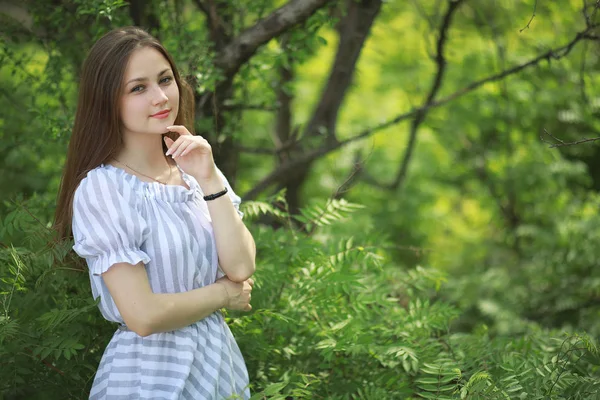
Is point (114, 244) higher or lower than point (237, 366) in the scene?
higher

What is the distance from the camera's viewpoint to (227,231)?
2508mm

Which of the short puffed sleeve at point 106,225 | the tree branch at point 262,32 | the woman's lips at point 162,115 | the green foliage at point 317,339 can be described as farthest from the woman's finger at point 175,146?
the tree branch at point 262,32

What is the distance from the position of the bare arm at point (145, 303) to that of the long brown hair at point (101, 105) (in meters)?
0.45

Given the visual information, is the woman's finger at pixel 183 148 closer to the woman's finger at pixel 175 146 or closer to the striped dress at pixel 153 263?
the woman's finger at pixel 175 146

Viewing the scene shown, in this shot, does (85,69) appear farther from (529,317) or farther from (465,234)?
→ (465,234)

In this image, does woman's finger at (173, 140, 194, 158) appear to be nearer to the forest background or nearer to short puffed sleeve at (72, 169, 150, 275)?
short puffed sleeve at (72, 169, 150, 275)

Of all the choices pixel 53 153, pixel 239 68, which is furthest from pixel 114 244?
pixel 53 153

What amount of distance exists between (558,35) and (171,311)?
5787mm

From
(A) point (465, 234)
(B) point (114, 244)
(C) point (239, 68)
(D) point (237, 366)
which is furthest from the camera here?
(A) point (465, 234)

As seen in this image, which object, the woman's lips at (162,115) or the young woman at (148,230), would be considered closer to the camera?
the young woman at (148,230)

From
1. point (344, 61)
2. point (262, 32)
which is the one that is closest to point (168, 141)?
point (262, 32)

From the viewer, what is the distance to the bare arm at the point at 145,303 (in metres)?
2.25

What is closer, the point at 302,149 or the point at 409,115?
the point at 409,115

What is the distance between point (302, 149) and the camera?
5234mm
